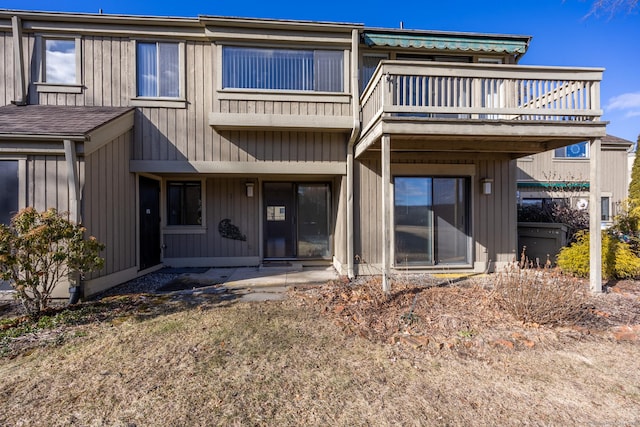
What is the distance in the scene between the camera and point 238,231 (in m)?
7.52

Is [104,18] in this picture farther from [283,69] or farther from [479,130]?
[479,130]

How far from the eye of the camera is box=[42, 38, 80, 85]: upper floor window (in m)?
6.20

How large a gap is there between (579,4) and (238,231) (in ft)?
28.1

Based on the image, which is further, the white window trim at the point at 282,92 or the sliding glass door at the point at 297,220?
the sliding glass door at the point at 297,220

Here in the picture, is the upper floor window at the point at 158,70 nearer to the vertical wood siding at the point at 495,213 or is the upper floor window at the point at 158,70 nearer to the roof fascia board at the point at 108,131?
the roof fascia board at the point at 108,131

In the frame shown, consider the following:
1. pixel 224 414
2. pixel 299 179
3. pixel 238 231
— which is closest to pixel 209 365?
pixel 224 414

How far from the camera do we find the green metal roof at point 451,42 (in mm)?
6414

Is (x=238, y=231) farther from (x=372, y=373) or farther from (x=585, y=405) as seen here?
(x=585, y=405)

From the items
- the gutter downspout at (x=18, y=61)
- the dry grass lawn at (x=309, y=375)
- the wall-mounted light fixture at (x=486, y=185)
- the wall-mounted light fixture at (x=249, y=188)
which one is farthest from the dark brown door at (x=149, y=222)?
the wall-mounted light fixture at (x=486, y=185)

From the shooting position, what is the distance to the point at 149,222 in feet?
22.5

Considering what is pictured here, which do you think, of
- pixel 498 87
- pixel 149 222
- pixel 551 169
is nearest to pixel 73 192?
pixel 149 222

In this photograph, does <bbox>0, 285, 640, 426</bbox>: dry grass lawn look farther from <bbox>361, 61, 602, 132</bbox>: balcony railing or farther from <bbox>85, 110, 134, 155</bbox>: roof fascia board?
<bbox>361, 61, 602, 132</bbox>: balcony railing

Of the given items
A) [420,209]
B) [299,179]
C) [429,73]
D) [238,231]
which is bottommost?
[238,231]

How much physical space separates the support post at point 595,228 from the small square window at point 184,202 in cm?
813
